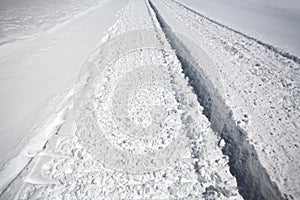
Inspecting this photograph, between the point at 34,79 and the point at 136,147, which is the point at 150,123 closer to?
the point at 136,147

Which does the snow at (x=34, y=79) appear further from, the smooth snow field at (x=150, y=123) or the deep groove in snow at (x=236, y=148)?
the deep groove in snow at (x=236, y=148)

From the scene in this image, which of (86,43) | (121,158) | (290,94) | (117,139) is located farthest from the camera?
(86,43)

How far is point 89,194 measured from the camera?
9.87 feet

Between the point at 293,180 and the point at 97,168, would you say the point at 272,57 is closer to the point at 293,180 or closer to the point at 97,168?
the point at 293,180

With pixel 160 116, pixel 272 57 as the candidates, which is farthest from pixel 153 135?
pixel 272 57

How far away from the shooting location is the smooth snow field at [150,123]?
3172mm

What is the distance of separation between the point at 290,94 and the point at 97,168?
4681 mm

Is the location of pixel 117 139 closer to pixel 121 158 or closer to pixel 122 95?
pixel 121 158

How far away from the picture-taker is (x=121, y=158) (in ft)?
12.0

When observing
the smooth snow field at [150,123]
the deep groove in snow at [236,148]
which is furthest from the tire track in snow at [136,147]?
the deep groove in snow at [236,148]

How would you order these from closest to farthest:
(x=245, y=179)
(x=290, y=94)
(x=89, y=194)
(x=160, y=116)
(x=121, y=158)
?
(x=89, y=194) < (x=245, y=179) < (x=121, y=158) < (x=160, y=116) < (x=290, y=94)

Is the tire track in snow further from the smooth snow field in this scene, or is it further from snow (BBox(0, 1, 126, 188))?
snow (BBox(0, 1, 126, 188))

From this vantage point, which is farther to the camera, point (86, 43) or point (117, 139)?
point (86, 43)

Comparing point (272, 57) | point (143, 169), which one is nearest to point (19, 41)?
point (143, 169)
